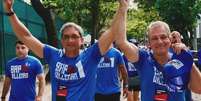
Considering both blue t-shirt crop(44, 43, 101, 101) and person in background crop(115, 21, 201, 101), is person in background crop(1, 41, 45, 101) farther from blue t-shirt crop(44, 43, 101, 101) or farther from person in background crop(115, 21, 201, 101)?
person in background crop(115, 21, 201, 101)

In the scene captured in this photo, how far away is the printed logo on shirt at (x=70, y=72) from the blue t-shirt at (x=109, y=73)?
17.2ft

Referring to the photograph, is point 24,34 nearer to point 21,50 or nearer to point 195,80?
point 195,80

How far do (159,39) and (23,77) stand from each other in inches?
177

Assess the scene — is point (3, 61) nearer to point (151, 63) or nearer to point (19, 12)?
point (19, 12)

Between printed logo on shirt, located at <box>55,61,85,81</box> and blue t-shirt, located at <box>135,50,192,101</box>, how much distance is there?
2.63 ft

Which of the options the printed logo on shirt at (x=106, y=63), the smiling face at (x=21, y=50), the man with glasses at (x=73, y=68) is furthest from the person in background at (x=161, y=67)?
the printed logo on shirt at (x=106, y=63)

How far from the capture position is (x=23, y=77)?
983 centimetres

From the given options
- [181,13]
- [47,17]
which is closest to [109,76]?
[47,17]

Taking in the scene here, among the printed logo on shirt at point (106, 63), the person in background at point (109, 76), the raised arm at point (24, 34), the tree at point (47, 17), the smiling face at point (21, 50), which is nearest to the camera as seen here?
the raised arm at point (24, 34)

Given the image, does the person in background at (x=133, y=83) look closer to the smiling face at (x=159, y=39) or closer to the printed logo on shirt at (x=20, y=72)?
the printed logo on shirt at (x=20, y=72)

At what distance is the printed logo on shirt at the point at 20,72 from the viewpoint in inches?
388

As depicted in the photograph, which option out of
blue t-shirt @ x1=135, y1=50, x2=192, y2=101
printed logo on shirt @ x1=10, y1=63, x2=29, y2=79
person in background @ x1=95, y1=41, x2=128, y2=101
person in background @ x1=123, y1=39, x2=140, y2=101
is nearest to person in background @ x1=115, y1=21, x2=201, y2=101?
blue t-shirt @ x1=135, y1=50, x2=192, y2=101

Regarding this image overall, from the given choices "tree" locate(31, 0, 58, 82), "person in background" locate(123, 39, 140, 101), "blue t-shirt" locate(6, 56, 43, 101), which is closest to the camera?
"blue t-shirt" locate(6, 56, 43, 101)

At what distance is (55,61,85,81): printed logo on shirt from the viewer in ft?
20.9
